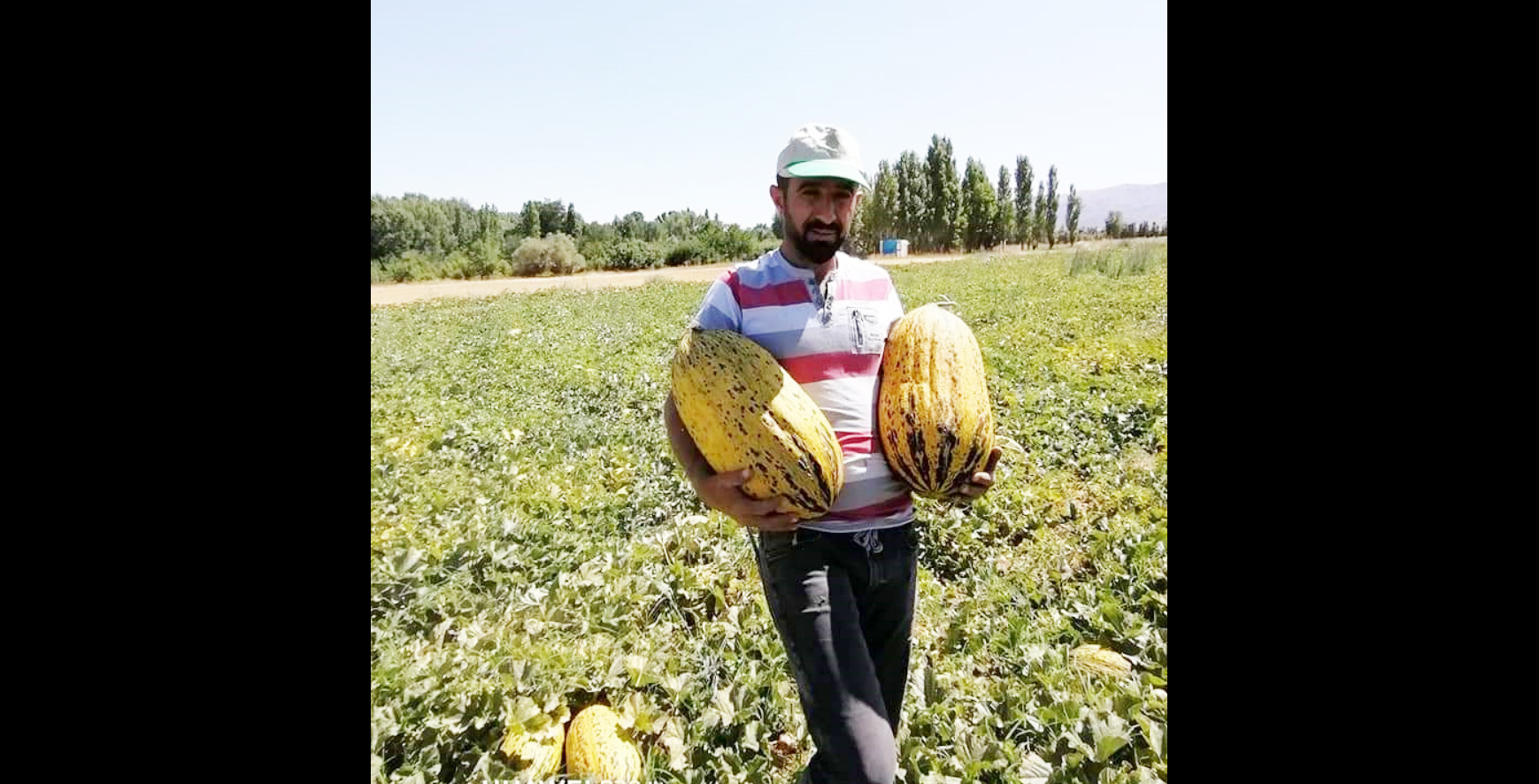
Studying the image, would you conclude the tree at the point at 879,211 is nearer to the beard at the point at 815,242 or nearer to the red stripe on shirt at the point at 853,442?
the beard at the point at 815,242

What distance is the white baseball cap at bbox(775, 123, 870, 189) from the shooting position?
157 centimetres

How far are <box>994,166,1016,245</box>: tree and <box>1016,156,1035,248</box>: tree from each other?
48 millimetres

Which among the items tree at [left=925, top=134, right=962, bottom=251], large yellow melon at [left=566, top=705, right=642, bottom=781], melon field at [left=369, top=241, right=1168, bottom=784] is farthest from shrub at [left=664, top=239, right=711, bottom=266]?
large yellow melon at [left=566, top=705, right=642, bottom=781]

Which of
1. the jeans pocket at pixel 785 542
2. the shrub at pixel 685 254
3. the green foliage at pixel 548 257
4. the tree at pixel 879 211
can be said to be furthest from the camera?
the green foliage at pixel 548 257

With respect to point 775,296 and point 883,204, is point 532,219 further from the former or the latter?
point 775,296

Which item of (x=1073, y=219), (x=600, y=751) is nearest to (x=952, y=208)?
(x=1073, y=219)

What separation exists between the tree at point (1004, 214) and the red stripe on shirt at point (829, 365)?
2.68 metres

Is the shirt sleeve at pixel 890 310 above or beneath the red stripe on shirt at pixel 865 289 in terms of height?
beneath

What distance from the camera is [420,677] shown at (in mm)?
2477

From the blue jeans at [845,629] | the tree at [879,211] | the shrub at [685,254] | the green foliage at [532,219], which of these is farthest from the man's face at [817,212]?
the green foliage at [532,219]

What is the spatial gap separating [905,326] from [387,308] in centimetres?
1184

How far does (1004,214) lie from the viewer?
4.66 metres

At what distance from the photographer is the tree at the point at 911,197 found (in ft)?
10.4
